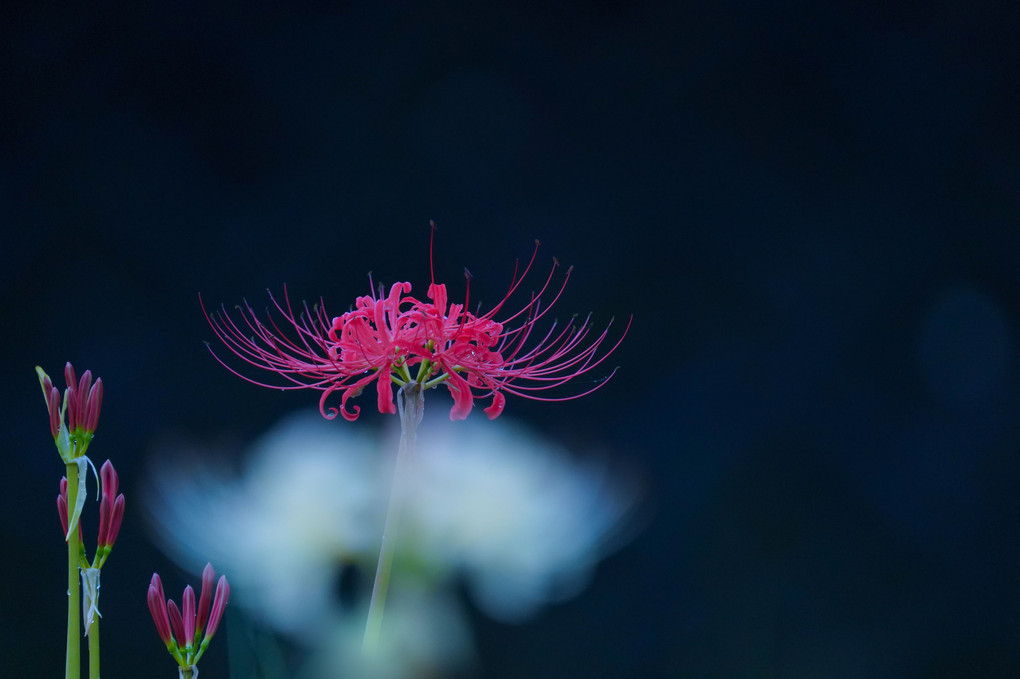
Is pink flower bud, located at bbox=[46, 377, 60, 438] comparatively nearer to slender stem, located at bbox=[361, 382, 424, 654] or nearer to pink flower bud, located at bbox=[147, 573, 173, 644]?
pink flower bud, located at bbox=[147, 573, 173, 644]

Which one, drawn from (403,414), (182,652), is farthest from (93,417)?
(403,414)

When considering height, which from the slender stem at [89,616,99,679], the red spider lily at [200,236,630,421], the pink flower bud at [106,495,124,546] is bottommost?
the slender stem at [89,616,99,679]

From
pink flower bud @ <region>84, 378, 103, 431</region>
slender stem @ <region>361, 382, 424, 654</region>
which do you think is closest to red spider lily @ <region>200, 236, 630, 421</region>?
slender stem @ <region>361, 382, 424, 654</region>

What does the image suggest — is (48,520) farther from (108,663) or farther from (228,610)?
(228,610)

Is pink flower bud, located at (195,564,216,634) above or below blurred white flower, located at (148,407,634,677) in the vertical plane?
below

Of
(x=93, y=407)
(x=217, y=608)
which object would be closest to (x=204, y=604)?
(x=217, y=608)

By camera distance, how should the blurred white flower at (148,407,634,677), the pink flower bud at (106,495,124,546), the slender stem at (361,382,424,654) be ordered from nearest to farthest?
the pink flower bud at (106,495,124,546)
the slender stem at (361,382,424,654)
the blurred white flower at (148,407,634,677)
